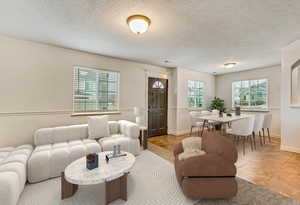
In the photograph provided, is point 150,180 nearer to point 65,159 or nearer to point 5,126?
point 65,159

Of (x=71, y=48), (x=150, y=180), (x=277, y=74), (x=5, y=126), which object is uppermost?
(x=71, y=48)

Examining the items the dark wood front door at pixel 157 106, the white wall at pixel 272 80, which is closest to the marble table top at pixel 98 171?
the dark wood front door at pixel 157 106

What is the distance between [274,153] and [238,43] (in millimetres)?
2808

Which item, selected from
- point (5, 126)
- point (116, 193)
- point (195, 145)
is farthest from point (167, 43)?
point (5, 126)

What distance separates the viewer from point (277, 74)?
185 inches

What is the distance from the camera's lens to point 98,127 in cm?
305

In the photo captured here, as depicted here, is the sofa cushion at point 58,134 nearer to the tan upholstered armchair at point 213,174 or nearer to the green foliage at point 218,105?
the tan upholstered armchair at point 213,174

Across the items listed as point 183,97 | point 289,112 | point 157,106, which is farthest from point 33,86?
point 289,112

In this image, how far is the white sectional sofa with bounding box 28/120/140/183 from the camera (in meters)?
2.06

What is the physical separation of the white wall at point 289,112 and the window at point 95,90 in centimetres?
446

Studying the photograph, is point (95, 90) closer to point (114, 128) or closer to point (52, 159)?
point (114, 128)

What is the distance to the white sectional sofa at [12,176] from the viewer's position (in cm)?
141

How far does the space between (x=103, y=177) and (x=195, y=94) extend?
5196 mm

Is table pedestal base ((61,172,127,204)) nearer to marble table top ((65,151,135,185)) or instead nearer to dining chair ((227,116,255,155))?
marble table top ((65,151,135,185))
